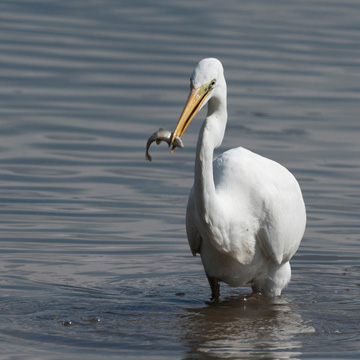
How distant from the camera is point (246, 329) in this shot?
7625mm

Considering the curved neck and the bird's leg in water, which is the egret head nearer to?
the curved neck

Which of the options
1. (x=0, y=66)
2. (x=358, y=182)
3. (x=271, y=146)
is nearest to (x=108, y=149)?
(x=271, y=146)

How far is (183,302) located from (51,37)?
9757mm

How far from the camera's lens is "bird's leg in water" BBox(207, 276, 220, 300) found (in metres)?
8.30

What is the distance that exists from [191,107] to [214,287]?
1.83 m

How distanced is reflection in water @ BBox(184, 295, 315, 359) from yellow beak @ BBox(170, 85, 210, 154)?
1305 millimetres

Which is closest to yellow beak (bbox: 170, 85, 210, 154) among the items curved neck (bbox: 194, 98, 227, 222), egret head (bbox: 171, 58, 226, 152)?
egret head (bbox: 171, 58, 226, 152)

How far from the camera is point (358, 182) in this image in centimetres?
1139

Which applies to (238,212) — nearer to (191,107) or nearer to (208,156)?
(208,156)

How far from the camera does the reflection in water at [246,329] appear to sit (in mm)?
7000

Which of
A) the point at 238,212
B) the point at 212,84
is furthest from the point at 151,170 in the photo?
the point at 212,84

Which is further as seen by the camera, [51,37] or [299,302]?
[51,37]

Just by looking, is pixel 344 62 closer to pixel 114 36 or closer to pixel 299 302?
pixel 114 36

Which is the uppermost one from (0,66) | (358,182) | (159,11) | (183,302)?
(159,11)
